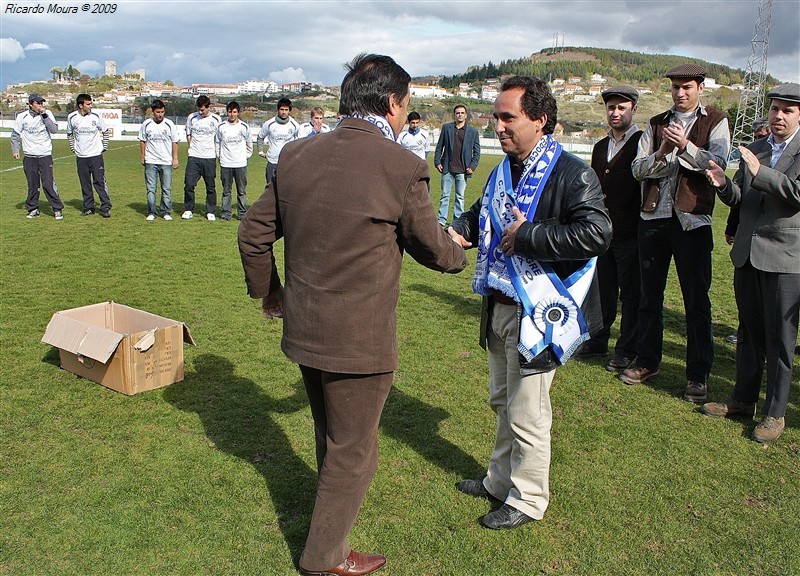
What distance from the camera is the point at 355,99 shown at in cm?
266

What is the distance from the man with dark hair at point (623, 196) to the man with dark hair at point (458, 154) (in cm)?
688

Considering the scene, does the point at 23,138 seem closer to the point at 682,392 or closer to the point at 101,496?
the point at 101,496

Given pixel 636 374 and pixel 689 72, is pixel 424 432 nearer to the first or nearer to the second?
pixel 636 374

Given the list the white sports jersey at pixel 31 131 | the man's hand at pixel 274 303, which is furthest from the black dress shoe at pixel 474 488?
the white sports jersey at pixel 31 131

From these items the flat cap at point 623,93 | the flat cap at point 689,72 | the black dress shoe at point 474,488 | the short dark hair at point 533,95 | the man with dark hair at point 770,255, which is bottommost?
the black dress shoe at point 474,488

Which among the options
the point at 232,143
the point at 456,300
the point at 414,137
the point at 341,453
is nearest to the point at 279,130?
the point at 232,143

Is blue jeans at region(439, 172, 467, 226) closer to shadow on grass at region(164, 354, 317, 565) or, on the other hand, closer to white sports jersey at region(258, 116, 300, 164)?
white sports jersey at region(258, 116, 300, 164)

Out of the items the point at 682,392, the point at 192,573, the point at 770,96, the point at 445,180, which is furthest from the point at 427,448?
the point at 445,180

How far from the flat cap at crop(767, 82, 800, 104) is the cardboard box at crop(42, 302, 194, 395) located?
173 inches

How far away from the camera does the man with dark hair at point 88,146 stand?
1245 cm

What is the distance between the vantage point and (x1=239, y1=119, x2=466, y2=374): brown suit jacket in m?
2.60

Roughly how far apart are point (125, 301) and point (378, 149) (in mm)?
5611

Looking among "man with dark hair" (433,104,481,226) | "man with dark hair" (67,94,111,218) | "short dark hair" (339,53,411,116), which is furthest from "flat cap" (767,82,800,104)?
"man with dark hair" (67,94,111,218)

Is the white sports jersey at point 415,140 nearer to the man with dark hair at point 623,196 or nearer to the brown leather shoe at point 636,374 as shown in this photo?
the man with dark hair at point 623,196
